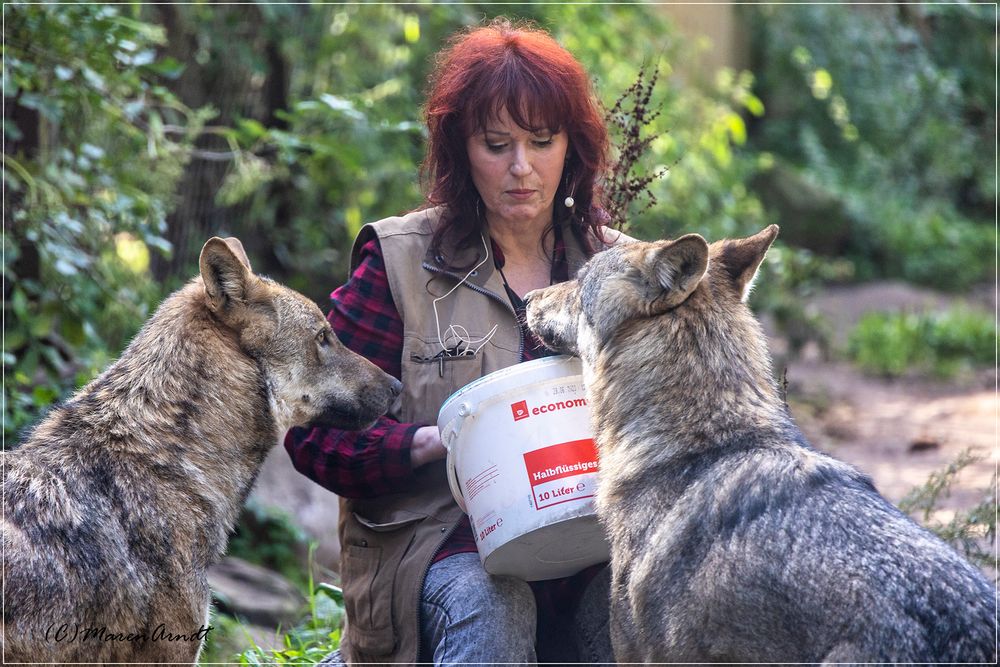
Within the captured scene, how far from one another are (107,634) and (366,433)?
1.10m

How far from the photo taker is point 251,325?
3.73m

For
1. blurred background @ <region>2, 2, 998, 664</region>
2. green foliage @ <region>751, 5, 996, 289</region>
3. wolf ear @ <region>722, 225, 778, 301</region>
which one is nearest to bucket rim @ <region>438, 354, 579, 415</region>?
wolf ear @ <region>722, 225, 778, 301</region>

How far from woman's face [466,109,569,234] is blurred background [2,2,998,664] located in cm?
47

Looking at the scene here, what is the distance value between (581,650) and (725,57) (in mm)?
14443

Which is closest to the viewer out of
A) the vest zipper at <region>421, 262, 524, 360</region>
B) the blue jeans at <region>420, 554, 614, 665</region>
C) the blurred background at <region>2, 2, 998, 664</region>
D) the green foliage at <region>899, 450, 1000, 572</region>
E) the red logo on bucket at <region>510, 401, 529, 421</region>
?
the red logo on bucket at <region>510, 401, 529, 421</region>

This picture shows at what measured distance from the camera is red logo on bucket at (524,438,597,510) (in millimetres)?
3332

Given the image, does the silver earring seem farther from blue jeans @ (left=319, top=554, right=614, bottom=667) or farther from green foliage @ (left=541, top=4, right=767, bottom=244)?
green foliage @ (left=541, top=4, right=767, bottom=244)

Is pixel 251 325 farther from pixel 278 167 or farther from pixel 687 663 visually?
pixel 278 167

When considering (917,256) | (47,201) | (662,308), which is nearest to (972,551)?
(662,308)

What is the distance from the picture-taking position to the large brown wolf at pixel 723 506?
8.59 feet

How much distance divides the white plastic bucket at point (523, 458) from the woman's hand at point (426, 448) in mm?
175

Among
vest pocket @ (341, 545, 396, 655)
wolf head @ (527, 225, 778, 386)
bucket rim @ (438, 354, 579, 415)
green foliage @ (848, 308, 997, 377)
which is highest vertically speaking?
wolf head @ (527, 225, 778, 386)

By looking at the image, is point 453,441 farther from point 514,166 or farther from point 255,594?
point 255,594

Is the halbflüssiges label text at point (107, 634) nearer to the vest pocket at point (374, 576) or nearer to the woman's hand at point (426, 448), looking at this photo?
the vest pocket at point (374, 576)
